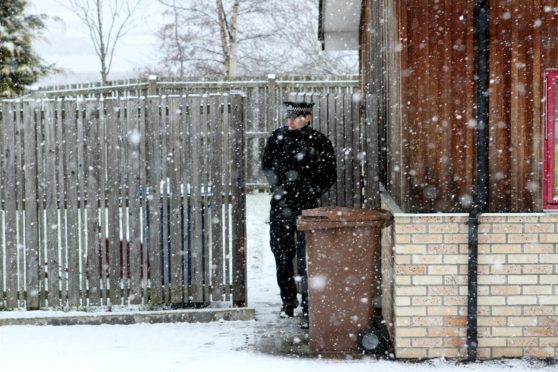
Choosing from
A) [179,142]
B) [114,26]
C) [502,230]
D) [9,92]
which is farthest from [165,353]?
[114,26]

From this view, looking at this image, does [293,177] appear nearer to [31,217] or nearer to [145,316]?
[145,316]

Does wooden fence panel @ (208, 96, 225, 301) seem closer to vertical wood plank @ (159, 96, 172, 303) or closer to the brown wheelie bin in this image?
vertical wood plank @ (159, 96, 172, 303)

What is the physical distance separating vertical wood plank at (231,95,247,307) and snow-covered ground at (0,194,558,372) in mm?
370

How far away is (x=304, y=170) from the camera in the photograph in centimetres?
770

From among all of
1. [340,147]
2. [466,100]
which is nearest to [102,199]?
[340,147]

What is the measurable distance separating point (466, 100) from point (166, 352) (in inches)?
122

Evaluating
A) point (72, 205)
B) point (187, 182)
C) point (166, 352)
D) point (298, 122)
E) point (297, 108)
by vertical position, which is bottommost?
point (166, 352)

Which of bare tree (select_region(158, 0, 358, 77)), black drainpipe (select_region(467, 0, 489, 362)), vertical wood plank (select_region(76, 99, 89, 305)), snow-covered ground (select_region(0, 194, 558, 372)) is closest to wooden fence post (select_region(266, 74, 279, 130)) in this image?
bare tree (select_region(158, 0, 358, 77))

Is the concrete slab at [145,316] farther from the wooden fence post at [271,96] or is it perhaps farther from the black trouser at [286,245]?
the wooden fence post at [271,96]

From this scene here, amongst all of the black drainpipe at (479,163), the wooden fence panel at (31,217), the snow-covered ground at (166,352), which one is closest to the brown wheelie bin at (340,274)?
the snow-covered ground at (166,352)

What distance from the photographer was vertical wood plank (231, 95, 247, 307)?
787cm

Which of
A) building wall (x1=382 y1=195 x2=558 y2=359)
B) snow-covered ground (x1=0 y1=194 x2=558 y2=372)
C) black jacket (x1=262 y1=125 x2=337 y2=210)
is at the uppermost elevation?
black jacket (x1=262 y1=125 x2=337 y2=210)

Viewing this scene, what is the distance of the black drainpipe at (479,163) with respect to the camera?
6.30 metres

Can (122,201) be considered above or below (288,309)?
above
